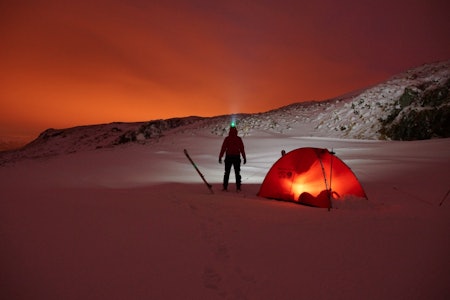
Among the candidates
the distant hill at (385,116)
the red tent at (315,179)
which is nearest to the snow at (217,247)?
the red tent at (315,179)

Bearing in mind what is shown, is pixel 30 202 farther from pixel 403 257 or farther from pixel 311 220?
pixel 403 257

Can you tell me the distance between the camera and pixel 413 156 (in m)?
14.6

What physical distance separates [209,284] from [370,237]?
2804 mm

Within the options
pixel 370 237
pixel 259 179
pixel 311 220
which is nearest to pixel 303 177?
pixel 311 220

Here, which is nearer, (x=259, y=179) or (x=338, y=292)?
(x=338, y=292)

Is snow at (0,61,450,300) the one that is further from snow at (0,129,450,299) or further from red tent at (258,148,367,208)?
red tent at (258,148,367,208)

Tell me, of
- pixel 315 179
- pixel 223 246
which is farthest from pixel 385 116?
pixel 223 246

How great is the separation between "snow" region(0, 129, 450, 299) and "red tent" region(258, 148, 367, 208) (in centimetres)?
59

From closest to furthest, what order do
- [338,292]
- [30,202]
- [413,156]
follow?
[338,292] < [30,202] < [413,156]

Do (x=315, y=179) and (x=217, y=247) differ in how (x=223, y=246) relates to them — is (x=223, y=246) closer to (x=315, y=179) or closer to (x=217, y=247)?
(x=217, y=247)

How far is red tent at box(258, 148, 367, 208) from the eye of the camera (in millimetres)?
8062

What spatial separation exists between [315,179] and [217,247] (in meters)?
4.51

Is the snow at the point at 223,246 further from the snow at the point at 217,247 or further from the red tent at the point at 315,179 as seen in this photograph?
the red tent at the point at 315,179

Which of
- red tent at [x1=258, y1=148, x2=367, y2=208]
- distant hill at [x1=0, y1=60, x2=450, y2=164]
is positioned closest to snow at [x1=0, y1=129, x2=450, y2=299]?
red tent at [x1=258, y1=148, x2=367, y2=208]
